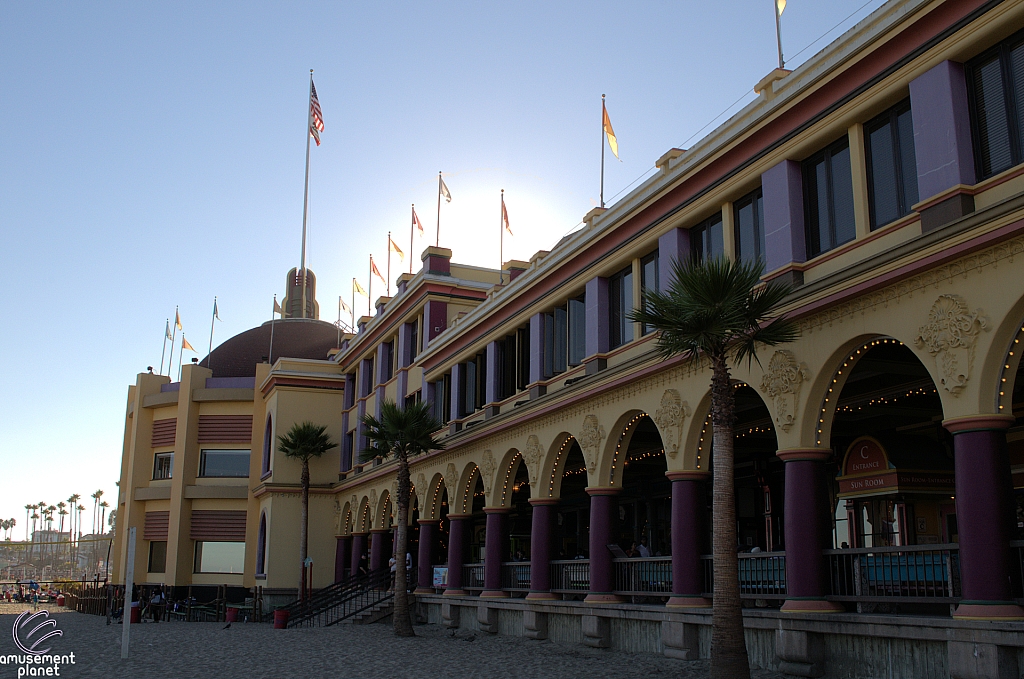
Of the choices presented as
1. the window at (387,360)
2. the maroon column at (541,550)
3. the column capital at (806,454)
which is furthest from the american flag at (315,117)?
the column capital at (806,454)

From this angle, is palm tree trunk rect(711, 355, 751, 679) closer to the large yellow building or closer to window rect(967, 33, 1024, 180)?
the large yellow building

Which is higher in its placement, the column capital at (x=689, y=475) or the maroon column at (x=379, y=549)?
the column capital at (x=689, y=475)

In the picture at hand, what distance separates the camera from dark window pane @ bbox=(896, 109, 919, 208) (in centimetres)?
1523

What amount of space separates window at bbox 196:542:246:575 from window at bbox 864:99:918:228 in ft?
147

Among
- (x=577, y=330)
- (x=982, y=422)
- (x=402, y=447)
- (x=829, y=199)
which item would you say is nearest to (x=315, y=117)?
(x=402, y=447)

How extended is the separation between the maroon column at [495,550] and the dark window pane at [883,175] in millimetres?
16650

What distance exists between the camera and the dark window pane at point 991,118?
13734mm

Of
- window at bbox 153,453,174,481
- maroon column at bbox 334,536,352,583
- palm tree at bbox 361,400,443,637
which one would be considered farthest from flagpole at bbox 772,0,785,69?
window at bbox 153,453,174,481

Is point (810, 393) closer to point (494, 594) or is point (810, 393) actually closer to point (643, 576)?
point (643, 576)

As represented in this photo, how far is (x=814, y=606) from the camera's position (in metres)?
15.4

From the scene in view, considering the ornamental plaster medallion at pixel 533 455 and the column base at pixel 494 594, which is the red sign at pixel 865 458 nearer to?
the ornamental plaster medallion at pixel 533 455

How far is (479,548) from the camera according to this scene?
45719 mm

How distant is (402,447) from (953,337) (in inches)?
850

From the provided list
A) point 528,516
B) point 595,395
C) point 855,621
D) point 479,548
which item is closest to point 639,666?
point 855,621
